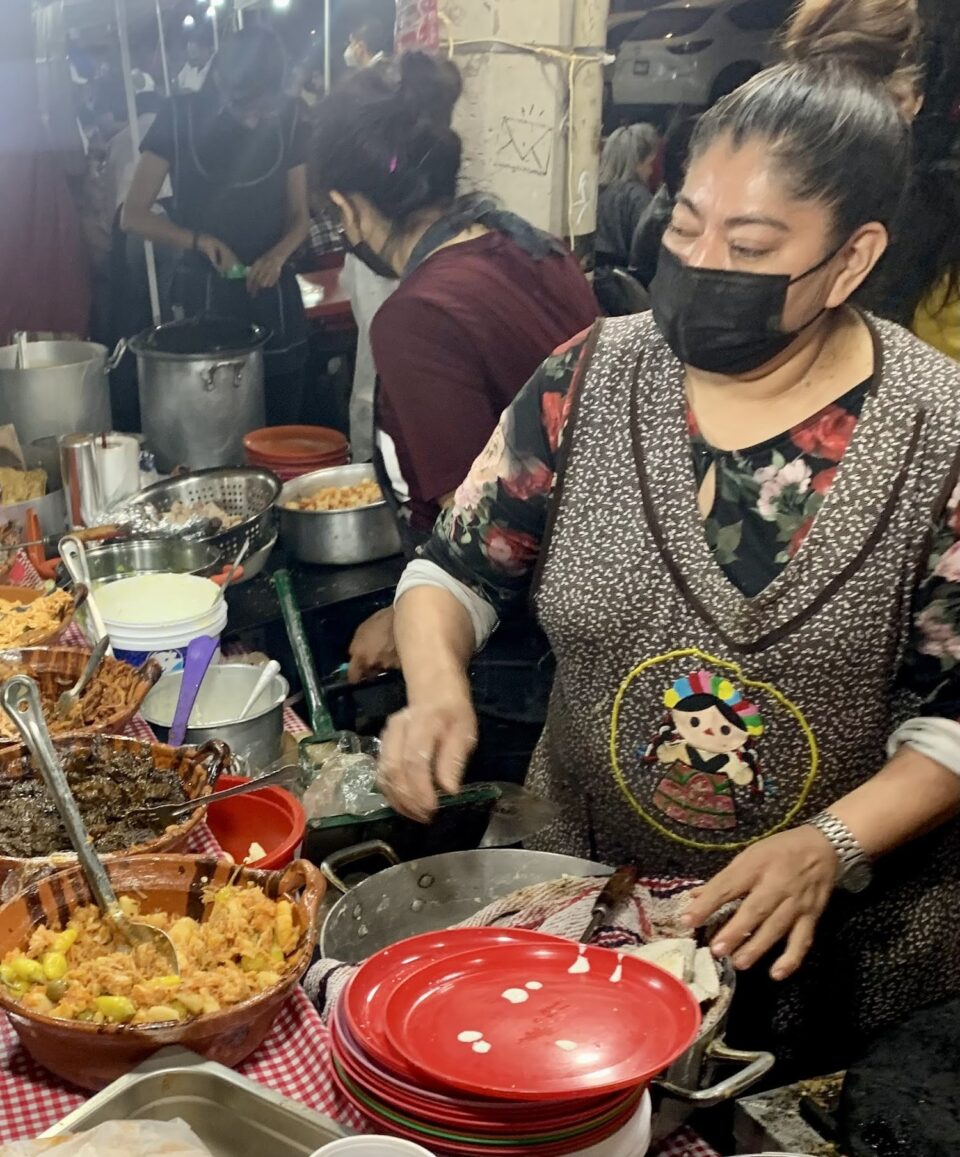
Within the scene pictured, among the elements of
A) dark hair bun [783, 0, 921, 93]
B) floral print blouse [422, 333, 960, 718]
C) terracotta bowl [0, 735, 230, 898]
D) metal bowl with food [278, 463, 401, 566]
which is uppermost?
dark hair bun [783, 0, 921, 93]

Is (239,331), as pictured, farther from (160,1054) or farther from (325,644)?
(160,1054)

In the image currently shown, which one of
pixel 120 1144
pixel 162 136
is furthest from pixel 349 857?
pixel 162 136

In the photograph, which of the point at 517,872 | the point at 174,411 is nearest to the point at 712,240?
the point at 517,872

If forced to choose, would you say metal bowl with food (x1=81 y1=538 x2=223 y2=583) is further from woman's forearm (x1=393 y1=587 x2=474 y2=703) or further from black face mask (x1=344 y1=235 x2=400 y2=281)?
woman's forearm (x1=393 y1=587 x2=474 y2=703)

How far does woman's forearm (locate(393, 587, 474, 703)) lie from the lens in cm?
163

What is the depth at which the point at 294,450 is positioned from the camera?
11.7ft

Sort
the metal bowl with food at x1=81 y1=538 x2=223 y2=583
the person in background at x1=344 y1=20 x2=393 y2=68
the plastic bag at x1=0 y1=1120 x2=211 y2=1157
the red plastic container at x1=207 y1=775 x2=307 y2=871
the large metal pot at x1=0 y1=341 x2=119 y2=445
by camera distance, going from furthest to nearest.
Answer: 1. the person in background at x1=344 y1=20 x2=393 y2=68
2. the large metal pot at x1=0 y1=341 x2=119 y2=445
3. the metal bowl with food at x1=81 y1=538 x2=223 y2=583
4. the red plastic container at x1=207 y1=775 x2=307 y2=871
5. the plastic bag at x1=0 y1=1120 x2=211 y2=1157

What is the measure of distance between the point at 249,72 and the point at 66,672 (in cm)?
321

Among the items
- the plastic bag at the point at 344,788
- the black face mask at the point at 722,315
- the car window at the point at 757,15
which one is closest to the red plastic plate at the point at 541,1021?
the plastic bag at the point at 344,788

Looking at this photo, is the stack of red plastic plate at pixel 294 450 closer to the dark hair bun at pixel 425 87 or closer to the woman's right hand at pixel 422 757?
the dark hair bun at pixel 425 87

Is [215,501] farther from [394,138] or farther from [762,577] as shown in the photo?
[762,577]

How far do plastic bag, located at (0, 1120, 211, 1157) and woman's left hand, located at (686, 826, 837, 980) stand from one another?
1.91ft

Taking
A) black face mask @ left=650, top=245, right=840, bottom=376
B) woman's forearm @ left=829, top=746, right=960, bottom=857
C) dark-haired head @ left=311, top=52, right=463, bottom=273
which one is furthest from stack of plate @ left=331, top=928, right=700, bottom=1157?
dark-haired head @ left=311, top=52, right=463, bottom=273

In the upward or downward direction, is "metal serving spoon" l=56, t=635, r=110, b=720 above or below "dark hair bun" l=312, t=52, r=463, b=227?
below
